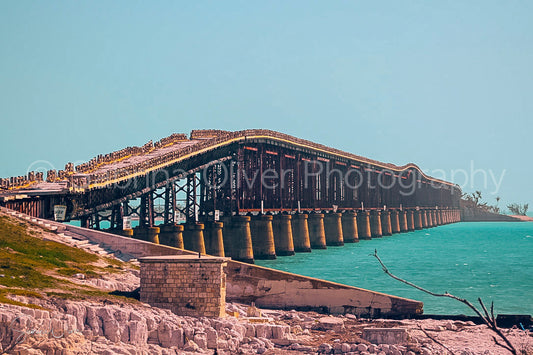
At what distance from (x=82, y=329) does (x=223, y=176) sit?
220 feet

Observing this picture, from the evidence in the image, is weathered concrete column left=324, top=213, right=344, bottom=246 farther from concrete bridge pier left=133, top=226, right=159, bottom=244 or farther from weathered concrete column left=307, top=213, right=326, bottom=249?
concrete bridge pier left=133, top=226, right=159, bottom=244

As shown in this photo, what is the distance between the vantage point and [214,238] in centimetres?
8262

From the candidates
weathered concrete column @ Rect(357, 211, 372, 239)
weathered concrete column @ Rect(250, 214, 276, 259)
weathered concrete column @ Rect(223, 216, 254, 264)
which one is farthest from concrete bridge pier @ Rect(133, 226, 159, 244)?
weathered concrete column @ Rect(357, 211, 372, 239)

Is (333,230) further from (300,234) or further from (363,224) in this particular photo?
(363,224)

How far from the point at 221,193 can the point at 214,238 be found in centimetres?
1154

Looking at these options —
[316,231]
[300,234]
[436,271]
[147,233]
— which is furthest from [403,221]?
[147,233]

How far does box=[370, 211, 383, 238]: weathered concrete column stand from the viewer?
526 ft

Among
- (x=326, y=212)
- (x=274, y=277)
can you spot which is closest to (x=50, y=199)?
(x=274, y=277)

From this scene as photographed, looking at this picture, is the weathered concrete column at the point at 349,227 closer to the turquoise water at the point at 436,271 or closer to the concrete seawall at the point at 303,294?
the turquoise water at the point at 436,271

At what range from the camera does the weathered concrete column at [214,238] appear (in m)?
82.4

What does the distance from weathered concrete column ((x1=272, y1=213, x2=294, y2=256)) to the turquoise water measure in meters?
1.80

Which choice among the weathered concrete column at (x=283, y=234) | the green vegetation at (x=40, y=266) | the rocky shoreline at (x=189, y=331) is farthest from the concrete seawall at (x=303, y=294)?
the weathered concrete column at (x=283, y=234)

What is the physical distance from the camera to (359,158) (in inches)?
6019

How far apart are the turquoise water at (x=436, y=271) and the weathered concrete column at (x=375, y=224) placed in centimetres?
1791
